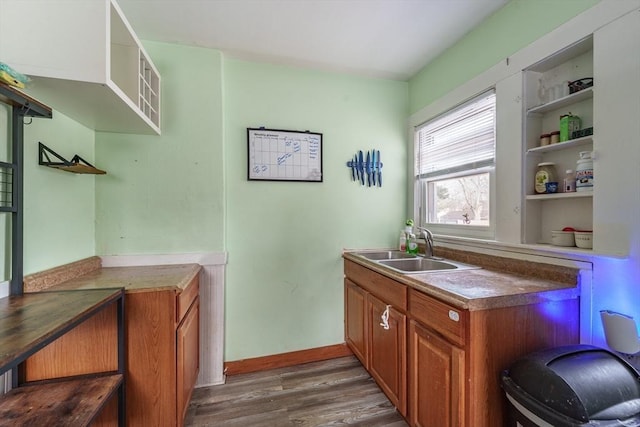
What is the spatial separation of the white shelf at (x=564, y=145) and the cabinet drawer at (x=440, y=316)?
38.9 inches

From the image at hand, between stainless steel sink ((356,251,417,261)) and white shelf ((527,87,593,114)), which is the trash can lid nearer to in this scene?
white shelf ((527,87,593,114))

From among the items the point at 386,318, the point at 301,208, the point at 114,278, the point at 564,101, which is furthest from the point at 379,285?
the point at 114,278

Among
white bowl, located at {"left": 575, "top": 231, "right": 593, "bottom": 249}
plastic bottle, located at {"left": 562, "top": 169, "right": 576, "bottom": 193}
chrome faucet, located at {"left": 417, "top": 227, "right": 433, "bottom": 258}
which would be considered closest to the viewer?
white bowl, located at {"left": 575, "top": 231, "right": 593, "bottom": 249}

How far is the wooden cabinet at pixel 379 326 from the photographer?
1505mm

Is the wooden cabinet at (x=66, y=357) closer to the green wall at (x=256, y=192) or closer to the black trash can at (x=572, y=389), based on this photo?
the green wall at (x=256, y=192)

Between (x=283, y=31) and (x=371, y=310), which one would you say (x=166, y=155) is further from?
(x=371, y=310)

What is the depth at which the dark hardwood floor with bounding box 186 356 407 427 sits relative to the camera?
1.59m

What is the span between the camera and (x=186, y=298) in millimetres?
1523

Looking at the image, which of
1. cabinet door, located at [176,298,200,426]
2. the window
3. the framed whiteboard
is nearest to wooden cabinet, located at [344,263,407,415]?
the window

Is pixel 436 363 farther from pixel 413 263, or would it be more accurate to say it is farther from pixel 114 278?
pixel 114 278

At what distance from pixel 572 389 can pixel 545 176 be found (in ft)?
3.38

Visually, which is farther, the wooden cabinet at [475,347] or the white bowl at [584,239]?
the white bowl at [584,239]

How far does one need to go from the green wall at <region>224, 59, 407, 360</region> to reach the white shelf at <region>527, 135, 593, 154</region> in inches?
44.7

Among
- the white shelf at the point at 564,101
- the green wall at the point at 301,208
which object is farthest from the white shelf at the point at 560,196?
the green wall at the point at 301,208
